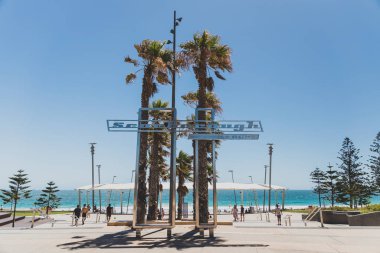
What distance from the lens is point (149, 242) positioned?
14570 millimetres

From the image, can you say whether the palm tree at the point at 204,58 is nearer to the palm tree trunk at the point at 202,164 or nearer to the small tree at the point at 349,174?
the palm tree trunk at the point at 202,164

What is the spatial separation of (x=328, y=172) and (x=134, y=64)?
4919cm

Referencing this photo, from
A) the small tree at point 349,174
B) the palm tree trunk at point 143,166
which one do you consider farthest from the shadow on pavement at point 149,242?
the small tree at point 349,174

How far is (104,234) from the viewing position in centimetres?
1725

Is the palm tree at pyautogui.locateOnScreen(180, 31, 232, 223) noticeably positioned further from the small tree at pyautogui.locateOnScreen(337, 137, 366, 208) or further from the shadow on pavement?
the small tree at pyautogui.locateOnScreen(337, 137, 366, 208)

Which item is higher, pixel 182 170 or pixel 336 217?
A: pixel 182 170

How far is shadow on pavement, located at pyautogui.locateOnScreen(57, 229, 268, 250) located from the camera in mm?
13523

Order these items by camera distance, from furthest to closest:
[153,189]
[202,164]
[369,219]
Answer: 1. [369,219]
2. [153,189]
3. [202,164]

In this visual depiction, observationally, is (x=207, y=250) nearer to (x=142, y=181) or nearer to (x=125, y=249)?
(x=125, y=249)

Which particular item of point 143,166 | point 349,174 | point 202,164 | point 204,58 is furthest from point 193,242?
point 349,174

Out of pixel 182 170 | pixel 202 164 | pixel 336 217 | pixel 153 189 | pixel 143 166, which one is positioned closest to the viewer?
pixel 202 164

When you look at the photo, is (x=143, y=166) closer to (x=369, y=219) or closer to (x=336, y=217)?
(x=369, y=219)

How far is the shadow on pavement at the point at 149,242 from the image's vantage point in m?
13.5

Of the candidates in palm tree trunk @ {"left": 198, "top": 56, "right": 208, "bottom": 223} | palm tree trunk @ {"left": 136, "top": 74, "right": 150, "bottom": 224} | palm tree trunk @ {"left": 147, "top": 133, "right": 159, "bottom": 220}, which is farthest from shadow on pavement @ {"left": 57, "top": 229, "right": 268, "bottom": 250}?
palm tree trunk @ {"left": 147, "top": 133, "right": 159, "bottom": 220}
